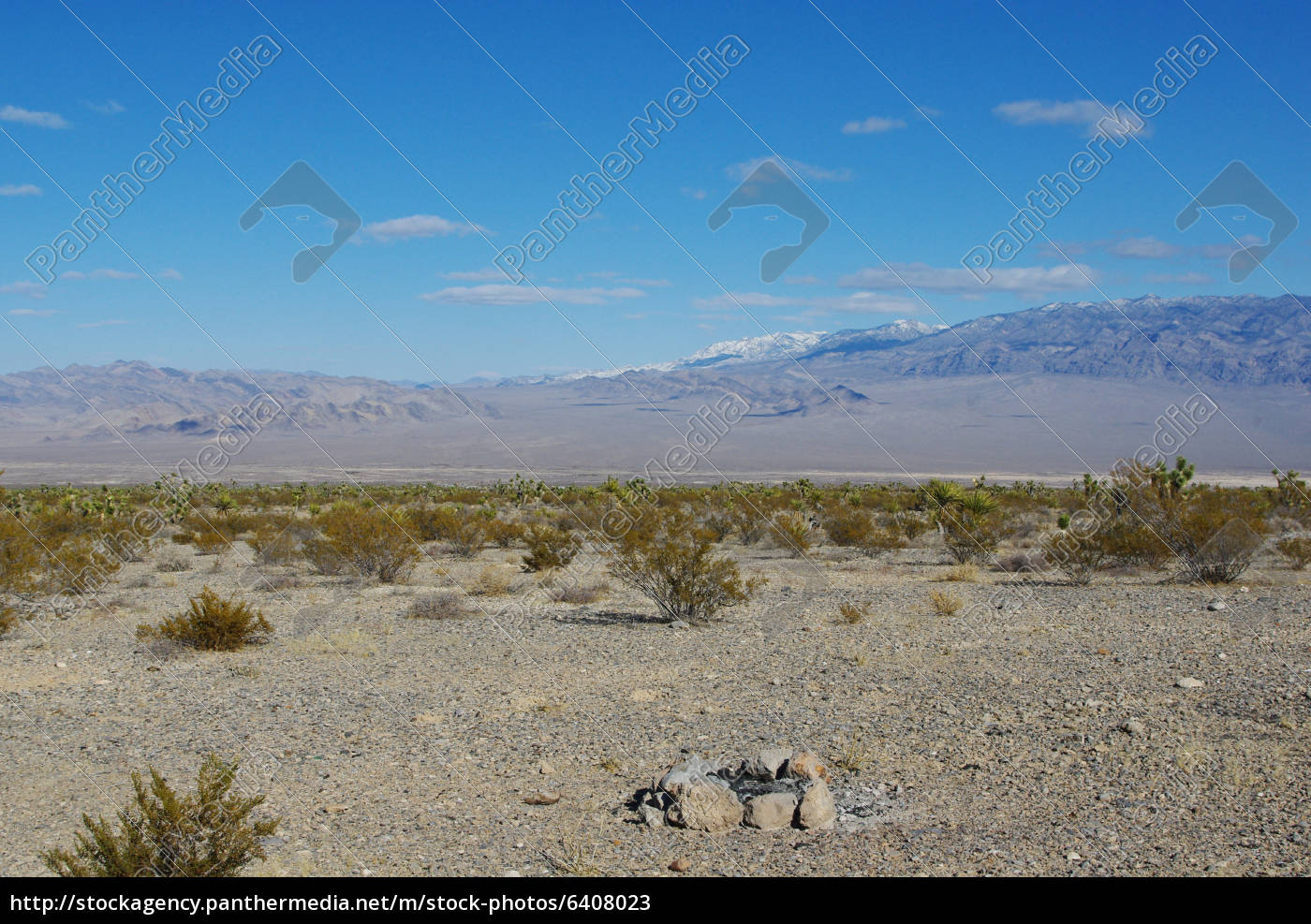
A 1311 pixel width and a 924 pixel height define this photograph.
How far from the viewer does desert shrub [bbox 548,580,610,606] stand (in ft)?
56.2

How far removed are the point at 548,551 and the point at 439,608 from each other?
5461mm

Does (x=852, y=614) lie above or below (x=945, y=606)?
below

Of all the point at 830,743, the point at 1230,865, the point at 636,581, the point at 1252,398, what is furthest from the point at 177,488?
the point at 1252,398

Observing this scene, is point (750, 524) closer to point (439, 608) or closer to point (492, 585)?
point (492, 585)

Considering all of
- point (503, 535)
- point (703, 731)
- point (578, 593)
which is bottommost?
point (703, 731)

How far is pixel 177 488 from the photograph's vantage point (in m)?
39.2

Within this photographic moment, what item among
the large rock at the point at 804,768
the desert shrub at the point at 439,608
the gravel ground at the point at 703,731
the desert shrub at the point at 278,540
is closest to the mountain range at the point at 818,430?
the desert shrub at the point at 278,540

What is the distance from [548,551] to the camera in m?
20.8

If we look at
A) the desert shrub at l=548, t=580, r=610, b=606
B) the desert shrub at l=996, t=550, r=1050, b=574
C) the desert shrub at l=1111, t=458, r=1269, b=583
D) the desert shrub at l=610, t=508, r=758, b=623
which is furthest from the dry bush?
the desert shrub at l=548, t=580, r=610, b=606

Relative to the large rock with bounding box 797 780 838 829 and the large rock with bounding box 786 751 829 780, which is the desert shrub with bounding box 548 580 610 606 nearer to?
the large rock with bounding box 786 751 829 780

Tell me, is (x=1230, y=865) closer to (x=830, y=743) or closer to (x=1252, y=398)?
(x=830, y=743)

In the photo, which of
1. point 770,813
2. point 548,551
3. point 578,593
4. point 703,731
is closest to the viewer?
point 770,813

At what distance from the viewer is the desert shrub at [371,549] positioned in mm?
19297

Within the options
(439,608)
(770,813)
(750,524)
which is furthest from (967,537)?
(770,813)
